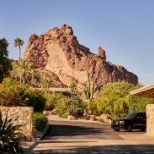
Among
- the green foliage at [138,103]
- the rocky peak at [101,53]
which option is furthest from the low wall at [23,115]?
the rocky peak at [101,53]

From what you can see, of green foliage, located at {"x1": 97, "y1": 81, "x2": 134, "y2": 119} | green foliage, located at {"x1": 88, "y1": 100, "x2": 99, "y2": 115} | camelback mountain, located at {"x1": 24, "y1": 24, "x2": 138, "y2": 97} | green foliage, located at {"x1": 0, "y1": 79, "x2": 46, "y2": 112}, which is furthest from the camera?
camelback mountain, located at {"x1": 24, "y1": 24, "x2": 138, "y2": 97}

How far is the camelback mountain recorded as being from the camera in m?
170

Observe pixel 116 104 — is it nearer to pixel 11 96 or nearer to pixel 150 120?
pixel 150 120

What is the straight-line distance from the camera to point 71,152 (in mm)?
15141

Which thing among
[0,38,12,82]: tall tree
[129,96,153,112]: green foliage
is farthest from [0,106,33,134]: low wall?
[129,96,153,112]: green foliage

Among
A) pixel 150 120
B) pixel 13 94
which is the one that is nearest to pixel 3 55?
pixel 13 94

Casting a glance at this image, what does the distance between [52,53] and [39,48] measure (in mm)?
8805

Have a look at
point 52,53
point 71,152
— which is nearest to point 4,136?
point 71,152

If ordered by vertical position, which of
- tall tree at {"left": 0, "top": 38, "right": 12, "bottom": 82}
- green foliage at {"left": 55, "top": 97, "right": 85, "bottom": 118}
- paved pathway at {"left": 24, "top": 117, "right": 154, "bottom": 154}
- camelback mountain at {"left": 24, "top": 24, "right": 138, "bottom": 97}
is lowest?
paved pathway at {"left": 24, "top": 117, "right": 154, "bottom": 154}

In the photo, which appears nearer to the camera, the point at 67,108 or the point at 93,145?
the point at 93,145

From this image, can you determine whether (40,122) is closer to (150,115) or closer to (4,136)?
(150,115)

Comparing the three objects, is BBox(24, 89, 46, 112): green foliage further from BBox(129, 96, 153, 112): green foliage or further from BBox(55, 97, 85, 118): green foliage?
BBox(55, 97, 85, 118): green foliage

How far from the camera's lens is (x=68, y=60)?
17562cm

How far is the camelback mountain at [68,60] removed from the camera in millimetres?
170375
